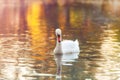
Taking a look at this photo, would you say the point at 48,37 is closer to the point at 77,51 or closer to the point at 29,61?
the point at 77,51

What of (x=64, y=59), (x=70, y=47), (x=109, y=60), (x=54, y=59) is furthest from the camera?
(x=70, y=47)

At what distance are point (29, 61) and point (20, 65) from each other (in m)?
0.89

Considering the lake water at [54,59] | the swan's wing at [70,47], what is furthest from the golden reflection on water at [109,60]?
the swan's wing at [70,47]

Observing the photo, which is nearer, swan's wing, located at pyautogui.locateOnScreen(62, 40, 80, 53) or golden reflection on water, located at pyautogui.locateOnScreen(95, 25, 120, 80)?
golden reflection on water, located at pyautogui.locateOnScreen(95, 25, 120, 80)

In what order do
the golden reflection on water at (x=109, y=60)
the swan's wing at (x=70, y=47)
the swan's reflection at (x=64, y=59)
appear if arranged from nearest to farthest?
the golden reflection on water at (x=109, y=60)
the swan's reflection at (x=64, y=59)
the swan's wing at (x=70, y=47)

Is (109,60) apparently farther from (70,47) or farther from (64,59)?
(70,47)

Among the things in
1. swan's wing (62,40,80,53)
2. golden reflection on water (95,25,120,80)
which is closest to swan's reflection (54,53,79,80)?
swan's wing (62,40,80,53)

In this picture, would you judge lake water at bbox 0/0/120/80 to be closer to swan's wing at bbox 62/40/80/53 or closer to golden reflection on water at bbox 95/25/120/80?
golden reflection on water at bbox 95/25/120/80

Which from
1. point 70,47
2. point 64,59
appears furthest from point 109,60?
point 70,47

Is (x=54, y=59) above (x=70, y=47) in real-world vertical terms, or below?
below

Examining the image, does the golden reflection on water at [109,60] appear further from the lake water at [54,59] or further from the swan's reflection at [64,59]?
the swan's reflection at [64,59]

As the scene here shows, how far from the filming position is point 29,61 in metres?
18.1

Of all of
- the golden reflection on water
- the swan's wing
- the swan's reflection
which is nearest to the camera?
the golden reflection on water

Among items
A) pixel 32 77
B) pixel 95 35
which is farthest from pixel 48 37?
pixel 32 77
